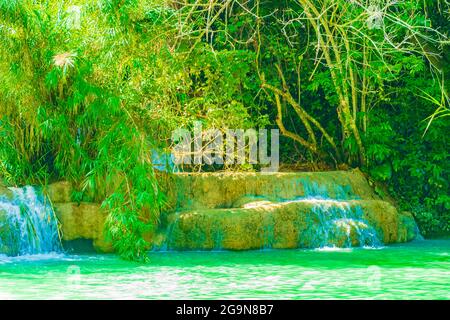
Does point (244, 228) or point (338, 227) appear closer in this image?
point (244, 228)

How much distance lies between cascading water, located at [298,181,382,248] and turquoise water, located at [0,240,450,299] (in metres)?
0.23

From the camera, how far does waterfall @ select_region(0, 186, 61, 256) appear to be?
8.96 meters

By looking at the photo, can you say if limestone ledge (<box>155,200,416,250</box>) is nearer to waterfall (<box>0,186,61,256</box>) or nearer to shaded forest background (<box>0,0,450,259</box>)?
shaded forest background (<box>0,0,450,259</box>)

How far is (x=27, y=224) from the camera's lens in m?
9.12

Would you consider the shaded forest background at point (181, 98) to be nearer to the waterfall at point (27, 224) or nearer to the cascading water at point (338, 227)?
the waterfall at point (27, 224)

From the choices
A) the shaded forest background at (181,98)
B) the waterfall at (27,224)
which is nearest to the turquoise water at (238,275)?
the waterfall at (27,224)

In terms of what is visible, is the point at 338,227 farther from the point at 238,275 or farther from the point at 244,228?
the point at 238,275

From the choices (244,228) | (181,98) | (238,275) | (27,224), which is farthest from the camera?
(181,98)

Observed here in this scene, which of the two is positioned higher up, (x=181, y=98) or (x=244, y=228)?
(x=181, y=98)

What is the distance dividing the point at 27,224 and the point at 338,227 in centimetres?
351

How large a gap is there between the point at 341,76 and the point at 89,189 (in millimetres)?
3981

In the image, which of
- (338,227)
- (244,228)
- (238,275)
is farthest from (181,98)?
(238,275)

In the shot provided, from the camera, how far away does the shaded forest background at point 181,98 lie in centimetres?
883

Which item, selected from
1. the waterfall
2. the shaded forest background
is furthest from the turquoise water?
the shaded forest background
